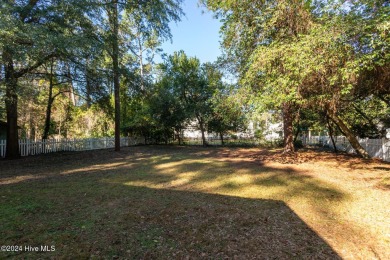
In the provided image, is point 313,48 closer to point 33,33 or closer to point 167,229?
point 167,229

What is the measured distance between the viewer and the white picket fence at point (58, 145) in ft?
38.8

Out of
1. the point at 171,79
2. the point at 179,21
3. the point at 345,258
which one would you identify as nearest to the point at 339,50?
the point at 345,258

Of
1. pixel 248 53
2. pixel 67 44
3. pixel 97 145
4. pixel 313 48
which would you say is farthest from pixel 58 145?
pixel 313 48

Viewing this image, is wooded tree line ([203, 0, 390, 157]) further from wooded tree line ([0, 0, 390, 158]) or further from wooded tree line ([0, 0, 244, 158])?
wooded tree line ([0, 0, 244, 158])

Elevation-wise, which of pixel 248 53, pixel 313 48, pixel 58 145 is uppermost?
pixel 248 53

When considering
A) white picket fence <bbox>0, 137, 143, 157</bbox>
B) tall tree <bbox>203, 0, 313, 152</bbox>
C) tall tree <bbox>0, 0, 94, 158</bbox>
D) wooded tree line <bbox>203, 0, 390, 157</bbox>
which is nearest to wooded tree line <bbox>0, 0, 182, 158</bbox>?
tall tree <bbox>0, 0, 94, 158</bbox>

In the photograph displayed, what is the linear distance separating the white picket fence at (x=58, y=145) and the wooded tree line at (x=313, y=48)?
Answer: 11.7 meters

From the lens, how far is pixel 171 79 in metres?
21.5

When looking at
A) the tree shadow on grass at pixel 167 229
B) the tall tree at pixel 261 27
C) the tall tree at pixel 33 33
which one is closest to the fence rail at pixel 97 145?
the tall tree at pixel 33 33

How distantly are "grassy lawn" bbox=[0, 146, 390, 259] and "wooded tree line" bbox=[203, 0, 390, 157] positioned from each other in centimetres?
287

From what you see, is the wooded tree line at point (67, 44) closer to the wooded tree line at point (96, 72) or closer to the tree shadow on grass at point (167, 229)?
the wooded tree line at point (96, 72)

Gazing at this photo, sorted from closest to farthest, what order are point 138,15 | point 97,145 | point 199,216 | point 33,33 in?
point 199,216 < point 33,33 < point 138,15 < point 97,145

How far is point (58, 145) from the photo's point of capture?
1417 centimetres

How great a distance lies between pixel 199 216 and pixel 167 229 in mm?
731
